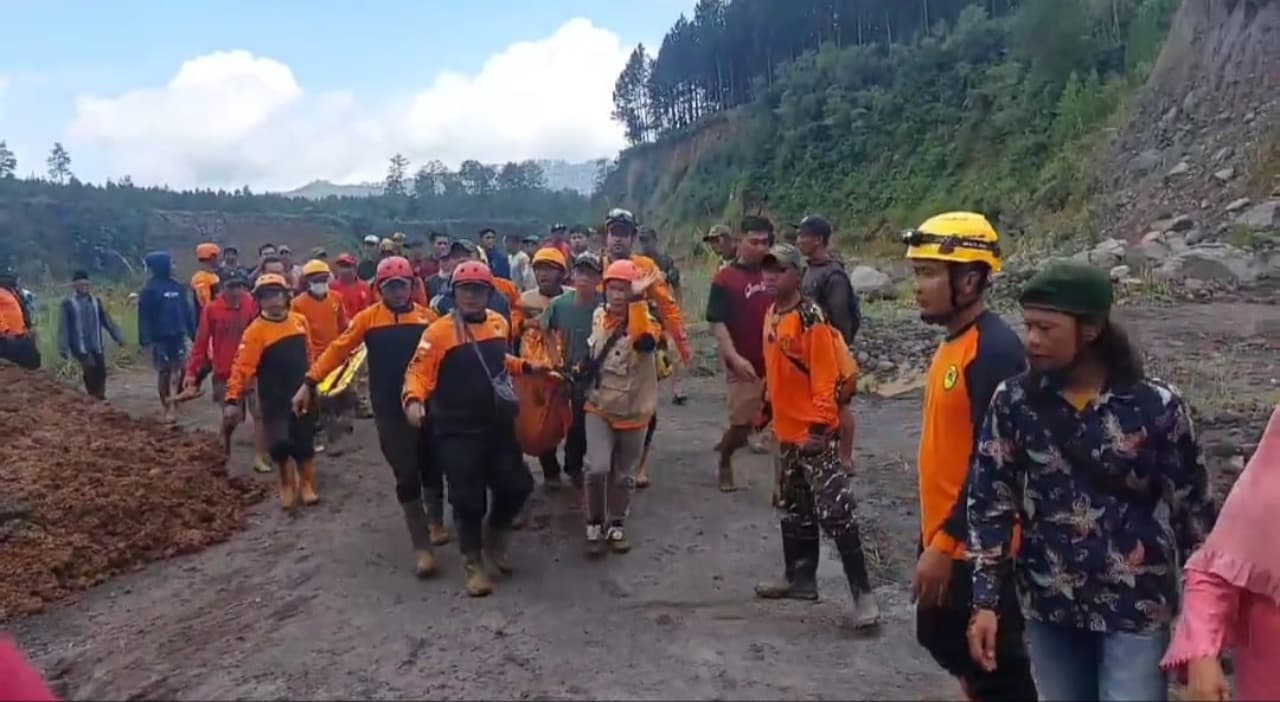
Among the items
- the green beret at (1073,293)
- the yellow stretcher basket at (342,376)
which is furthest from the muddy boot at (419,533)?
the green beret at (1073,293)

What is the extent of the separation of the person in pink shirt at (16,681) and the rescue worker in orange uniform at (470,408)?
3.19 m

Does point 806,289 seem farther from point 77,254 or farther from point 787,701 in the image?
point 77,254

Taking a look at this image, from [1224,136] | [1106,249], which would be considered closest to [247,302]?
[1106,249]

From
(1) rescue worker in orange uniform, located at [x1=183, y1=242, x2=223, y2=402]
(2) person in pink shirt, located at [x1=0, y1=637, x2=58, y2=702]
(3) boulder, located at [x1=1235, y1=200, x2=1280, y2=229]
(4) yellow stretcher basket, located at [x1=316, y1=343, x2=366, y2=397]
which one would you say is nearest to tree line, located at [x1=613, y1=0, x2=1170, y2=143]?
(3) boulder, located at [x1=1235, y1=200, x2=1280, y2=229]

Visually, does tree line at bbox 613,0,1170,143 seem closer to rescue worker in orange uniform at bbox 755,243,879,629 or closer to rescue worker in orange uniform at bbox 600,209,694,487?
rescue worker in orange uniform at bbox 600,209,694,487

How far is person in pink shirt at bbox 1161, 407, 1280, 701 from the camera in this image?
2418 millimetres

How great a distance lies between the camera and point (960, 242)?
10.3 ft

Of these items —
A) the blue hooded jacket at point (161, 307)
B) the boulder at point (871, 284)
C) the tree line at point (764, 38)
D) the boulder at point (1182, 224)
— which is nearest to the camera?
the blue hooded jacket at point (161, 307)

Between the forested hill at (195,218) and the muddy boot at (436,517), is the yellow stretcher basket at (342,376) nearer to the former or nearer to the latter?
the muddy boot at (436,517)

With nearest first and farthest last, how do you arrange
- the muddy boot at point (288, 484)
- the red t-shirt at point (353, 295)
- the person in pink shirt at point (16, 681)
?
the person in pink shirt at point (16, 681), the muddy boot at point (288, 484), the red t-shirt at point (353, 295)

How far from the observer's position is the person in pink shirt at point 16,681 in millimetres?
2139

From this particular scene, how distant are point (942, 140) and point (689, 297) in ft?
83.8

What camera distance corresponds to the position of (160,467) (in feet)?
27.1

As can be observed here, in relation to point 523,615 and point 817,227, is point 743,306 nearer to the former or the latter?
point 817,227
